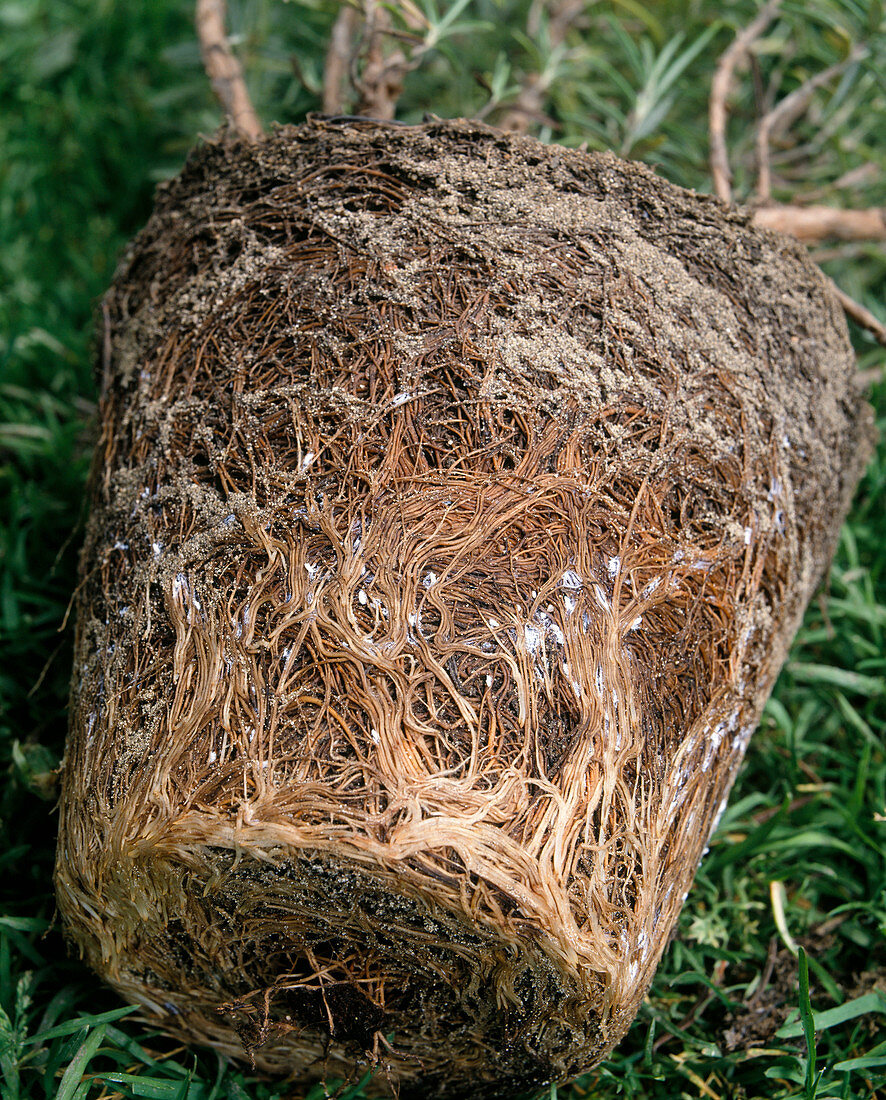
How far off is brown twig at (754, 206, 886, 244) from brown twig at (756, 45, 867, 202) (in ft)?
0.18

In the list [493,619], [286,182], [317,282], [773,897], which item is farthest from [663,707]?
[286,182]

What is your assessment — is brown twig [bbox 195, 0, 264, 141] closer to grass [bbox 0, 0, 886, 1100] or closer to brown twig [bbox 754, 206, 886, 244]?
grass [bbox 0, 0, 886, 1100]

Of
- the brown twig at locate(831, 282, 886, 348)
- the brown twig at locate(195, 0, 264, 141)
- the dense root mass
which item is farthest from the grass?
the brown twig at locate(831, 282, 886, 348)

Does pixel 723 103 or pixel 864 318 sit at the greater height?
pixel 723 103

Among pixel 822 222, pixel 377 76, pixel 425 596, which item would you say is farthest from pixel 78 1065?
pixel 822 222

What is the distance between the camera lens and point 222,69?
1824 millimetres

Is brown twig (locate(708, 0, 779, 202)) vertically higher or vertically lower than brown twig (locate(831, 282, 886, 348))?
higher

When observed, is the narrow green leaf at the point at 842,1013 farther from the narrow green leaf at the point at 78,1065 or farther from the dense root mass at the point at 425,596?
the narrow green leaf at the point at 78,1065

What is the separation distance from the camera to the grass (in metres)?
1.43

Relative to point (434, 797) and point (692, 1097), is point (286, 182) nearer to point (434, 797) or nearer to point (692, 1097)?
point (434, 797)

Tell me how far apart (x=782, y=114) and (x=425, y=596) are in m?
1.85

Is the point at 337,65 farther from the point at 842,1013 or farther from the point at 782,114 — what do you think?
the point at 842,1013

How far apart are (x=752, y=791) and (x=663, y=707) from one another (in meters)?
0.85

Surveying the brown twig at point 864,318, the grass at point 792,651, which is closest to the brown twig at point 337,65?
the grass at point 792,651
